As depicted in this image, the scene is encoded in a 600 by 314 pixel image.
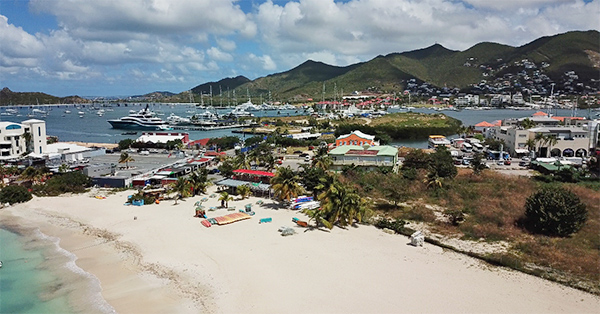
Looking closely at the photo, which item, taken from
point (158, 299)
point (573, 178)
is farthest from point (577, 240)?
point (158, 299)

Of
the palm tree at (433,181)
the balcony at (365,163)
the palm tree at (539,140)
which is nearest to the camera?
the palm tree at (433,181)

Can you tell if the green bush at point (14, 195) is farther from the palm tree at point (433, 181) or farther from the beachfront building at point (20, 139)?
the palm tree at point (433, 181)

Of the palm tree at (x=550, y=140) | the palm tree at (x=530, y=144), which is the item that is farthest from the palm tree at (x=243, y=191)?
the palm tree at (x=550, y=140)

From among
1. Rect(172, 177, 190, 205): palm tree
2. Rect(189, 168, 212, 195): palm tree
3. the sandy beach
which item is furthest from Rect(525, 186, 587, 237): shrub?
Rect(172, 177, 190, 205): palm tree

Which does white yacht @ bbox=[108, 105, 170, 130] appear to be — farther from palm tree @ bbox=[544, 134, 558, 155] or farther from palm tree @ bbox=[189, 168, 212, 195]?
palm tree @ bbox=[544, 134, 558, 155]

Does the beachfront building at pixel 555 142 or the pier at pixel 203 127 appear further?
the pier at pixel 203 127

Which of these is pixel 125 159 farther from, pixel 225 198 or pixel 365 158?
pixel 365 158

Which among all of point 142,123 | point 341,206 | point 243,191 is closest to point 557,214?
point 341,206
